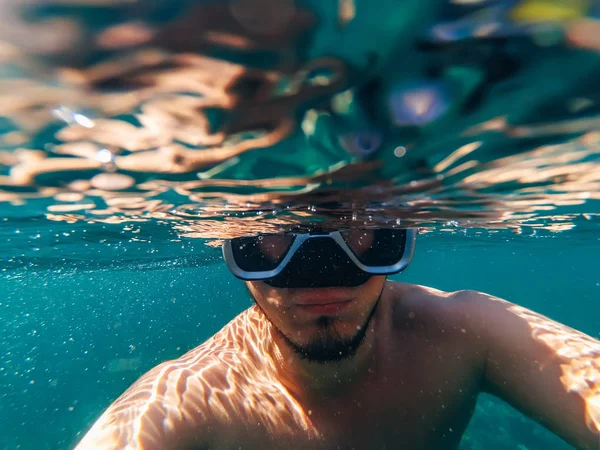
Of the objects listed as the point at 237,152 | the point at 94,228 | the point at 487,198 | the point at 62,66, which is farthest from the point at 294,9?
the point at 94,228

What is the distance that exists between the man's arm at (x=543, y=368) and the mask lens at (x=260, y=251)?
262cm

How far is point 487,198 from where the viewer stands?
6742 millimetres

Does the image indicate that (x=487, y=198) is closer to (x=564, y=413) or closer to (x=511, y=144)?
(x=511, y=144)

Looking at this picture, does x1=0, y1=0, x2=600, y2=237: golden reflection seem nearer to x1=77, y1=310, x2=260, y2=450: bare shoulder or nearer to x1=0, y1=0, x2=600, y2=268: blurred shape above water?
x1=0, y1=0, x2=600, y2=268: blurred shape above water

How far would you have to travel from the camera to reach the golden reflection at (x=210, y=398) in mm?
3381

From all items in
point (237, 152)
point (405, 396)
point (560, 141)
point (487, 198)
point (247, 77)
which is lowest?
point (405, 396)

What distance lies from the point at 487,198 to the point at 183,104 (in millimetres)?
6072

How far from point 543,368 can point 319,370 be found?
249cm

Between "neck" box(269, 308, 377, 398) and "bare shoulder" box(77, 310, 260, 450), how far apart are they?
2.35 ft

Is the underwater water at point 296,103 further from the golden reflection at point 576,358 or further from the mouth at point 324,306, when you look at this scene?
the golden reflection at point 576,358

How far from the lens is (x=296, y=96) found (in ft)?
9.63

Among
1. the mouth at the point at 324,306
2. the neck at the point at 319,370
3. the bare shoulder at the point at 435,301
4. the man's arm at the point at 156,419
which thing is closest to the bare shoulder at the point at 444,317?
the bare shoulder at the point at 435,301

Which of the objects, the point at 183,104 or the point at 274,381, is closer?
the point at 183,104

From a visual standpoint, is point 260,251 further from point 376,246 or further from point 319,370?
point 319,370
